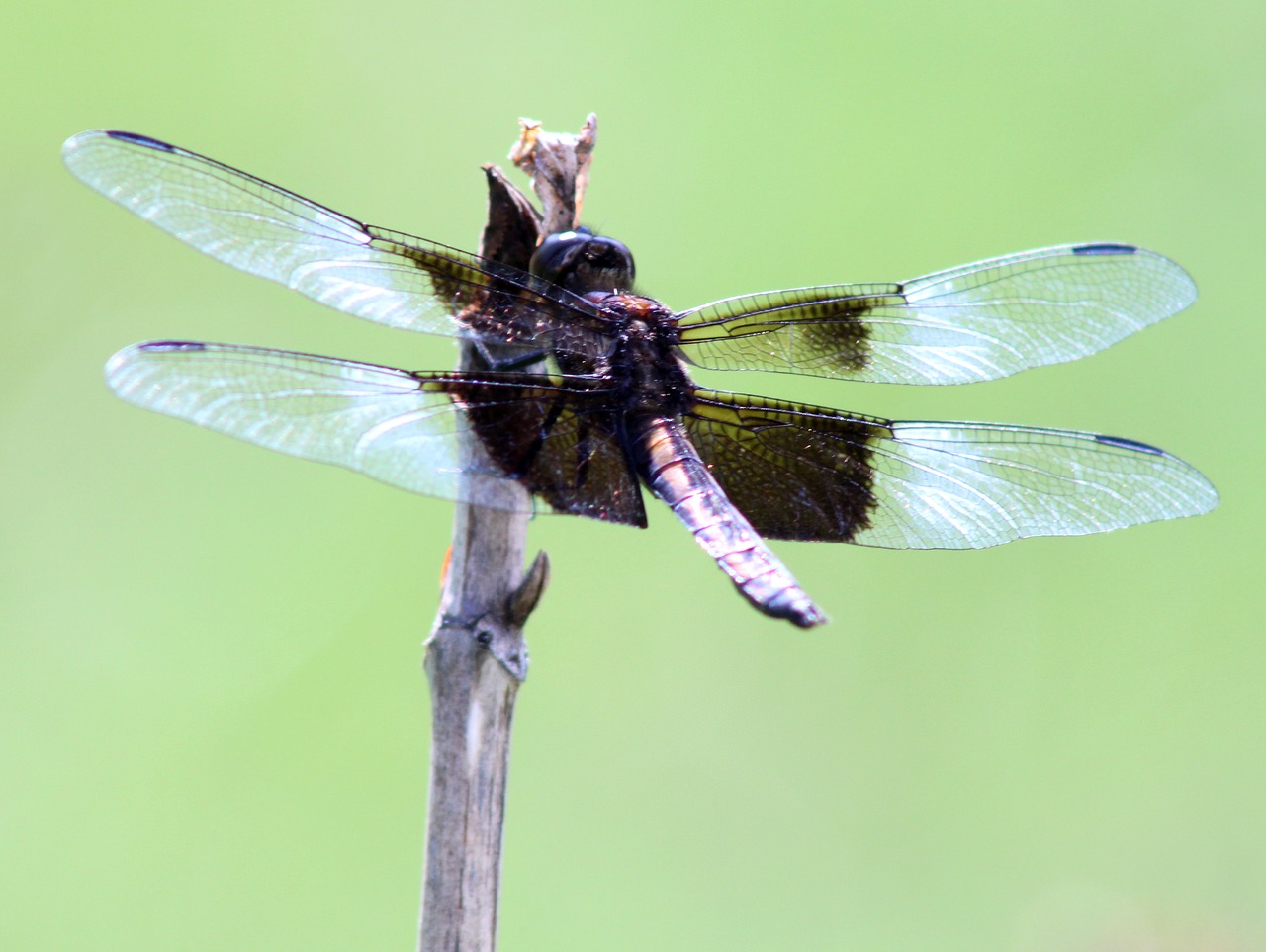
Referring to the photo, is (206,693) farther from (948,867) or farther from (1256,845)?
(1256,845)

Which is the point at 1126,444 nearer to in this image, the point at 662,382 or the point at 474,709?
the point at 662,382

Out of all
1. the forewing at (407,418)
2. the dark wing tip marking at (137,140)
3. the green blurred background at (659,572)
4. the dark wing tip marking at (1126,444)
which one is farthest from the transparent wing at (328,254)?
the green blurred background at (659,572)

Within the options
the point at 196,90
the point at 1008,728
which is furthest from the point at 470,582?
the point at 196,90

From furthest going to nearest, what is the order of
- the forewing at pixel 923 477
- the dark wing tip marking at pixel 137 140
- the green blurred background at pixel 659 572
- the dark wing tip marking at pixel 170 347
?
the green blurred background at pixel 659 572, the forewing at pixel 923 477, the dark wing tip marking at pixel 137 140, the dark wing tip marking at pixel 170 347

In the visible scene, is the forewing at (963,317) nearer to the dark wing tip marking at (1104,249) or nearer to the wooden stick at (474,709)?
the dark wing tip marking at (1104,249)

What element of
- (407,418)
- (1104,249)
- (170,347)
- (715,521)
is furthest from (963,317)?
(170,347)

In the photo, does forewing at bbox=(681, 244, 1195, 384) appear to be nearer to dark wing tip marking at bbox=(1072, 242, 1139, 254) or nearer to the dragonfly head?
dark wing tip marking at bbox=(1072, 242, 1139, 254)
